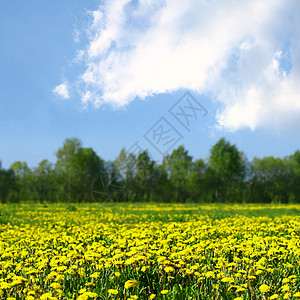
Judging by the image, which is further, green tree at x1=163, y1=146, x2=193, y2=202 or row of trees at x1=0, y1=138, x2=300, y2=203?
green tree at x1=163, y1=146, x2=193, y2=202

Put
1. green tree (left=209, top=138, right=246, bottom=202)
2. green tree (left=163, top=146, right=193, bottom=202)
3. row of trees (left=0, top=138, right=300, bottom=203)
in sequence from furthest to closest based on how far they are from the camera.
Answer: green tree (left=163, top=146, right=193, bottom=202)
green tree (left=209, top=138, right=246, bottom=202)
row of trees (left=0, top=138, right=300, bottom=203)

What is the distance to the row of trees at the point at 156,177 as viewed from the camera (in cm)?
5756

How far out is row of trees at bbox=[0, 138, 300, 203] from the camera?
57562mm

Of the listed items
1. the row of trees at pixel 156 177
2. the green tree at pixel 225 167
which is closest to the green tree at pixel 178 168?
the row of trees at pixel 156 177

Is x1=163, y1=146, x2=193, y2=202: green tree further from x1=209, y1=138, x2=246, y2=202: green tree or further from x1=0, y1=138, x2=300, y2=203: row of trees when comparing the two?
x1=209, y1=138, x2=246, y2=202: green tree

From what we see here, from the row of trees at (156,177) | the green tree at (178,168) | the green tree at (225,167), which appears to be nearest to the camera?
Result: the row of trees at (156,177)

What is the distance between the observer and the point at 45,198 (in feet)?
230

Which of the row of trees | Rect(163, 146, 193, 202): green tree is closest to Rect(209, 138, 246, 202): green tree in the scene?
the row of trees

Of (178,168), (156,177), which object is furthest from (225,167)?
(156,177)

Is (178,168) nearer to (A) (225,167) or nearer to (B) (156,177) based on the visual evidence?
(B) (156,177)

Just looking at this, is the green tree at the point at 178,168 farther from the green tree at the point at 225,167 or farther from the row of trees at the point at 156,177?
the green tree at the point at 225,167

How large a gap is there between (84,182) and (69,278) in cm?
6002

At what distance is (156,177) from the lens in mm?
71500

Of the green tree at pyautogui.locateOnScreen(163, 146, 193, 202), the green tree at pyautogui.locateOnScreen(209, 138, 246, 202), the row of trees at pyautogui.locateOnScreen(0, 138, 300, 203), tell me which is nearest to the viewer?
the row of trees at pyautogui.locateOnScreen(0, 138, 300, 203)
